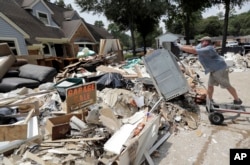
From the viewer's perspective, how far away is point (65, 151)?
3.06 m

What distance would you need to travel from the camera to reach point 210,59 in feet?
15.8

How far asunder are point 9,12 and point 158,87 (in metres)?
14.6

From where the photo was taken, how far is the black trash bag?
6.29 meters

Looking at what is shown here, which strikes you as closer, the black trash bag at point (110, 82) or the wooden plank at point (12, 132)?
the wooden plank at point (12, 132)

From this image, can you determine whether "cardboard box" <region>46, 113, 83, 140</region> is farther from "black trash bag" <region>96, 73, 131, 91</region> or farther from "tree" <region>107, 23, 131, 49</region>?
"tree" <region>107, 23, 131, 49</region>

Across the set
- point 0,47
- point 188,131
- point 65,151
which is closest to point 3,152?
point 65,151

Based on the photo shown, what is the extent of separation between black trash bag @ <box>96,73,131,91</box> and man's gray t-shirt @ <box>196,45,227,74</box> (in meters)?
2.45

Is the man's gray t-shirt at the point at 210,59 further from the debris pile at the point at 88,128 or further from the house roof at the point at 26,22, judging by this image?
the house roof at the point at 26,22

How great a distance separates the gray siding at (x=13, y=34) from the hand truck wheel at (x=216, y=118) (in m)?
11.3

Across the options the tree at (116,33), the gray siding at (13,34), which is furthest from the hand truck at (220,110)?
the tree at (116,33)

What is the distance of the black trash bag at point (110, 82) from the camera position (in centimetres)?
629

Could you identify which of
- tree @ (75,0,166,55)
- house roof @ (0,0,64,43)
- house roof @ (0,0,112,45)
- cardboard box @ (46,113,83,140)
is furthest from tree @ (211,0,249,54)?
cardboard box @ (46,113,83,140)

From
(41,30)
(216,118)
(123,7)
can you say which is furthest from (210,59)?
(123,7)

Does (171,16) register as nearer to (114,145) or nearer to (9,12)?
(9,12)
